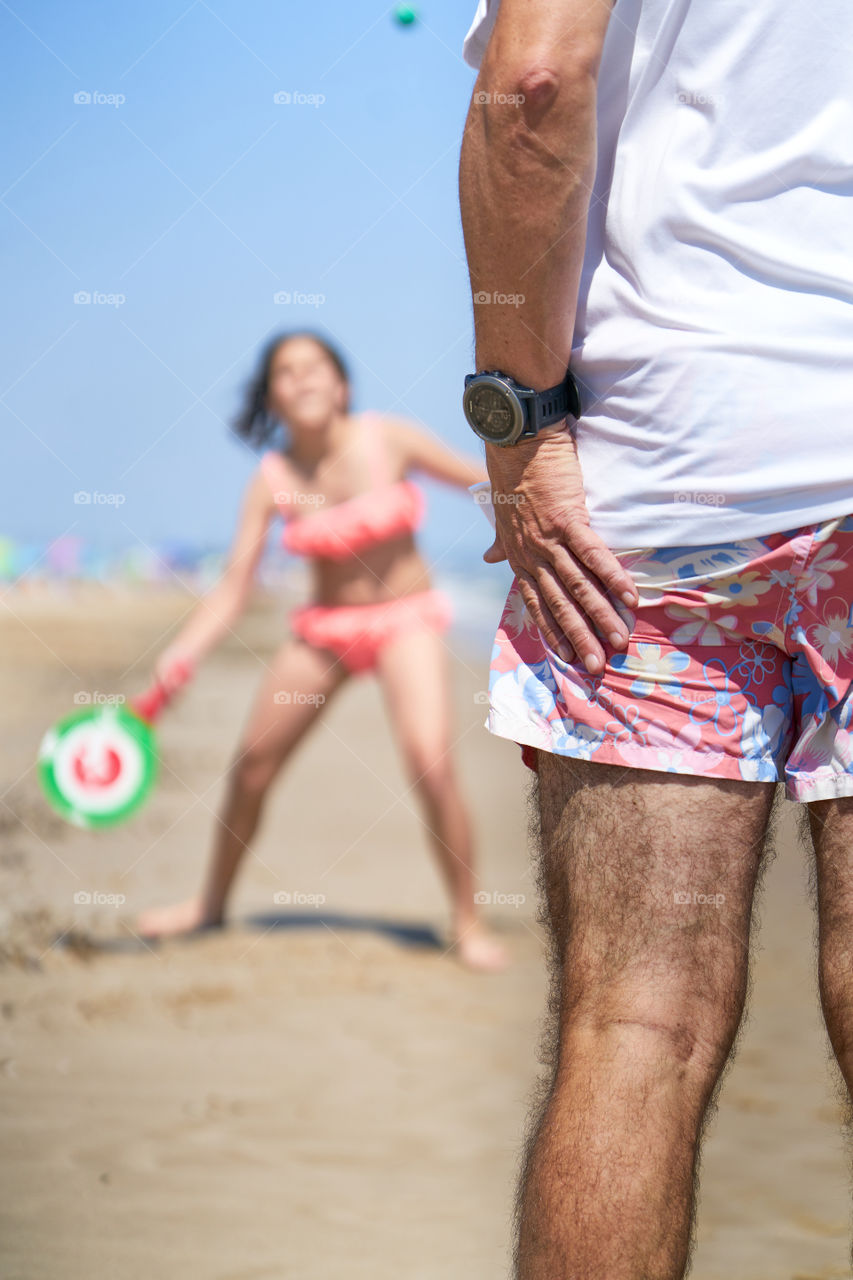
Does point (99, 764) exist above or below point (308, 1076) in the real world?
above

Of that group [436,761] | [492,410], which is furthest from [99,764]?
[492,410]

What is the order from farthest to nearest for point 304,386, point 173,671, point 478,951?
1. point 304,386
2. point 478,951
3. point 173,671

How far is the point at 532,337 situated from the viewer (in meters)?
1.17

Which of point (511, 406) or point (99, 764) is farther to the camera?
point (99, 764)

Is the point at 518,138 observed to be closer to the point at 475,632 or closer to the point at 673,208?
the point at 673,208

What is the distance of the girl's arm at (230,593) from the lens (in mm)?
3439

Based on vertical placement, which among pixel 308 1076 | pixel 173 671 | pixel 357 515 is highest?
pixel 357 515

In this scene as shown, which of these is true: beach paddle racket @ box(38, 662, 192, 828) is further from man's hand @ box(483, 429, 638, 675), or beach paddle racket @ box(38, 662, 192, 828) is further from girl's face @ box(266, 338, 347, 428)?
man's hand @ box(483, 429, 638, 675)

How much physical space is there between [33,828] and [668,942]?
4.26 m

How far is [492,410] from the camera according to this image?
121cm

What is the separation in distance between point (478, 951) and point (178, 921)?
88cm

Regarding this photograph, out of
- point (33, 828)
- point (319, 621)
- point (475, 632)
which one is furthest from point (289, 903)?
point (475, 632)

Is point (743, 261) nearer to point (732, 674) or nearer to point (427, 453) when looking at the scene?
point (732, 674)

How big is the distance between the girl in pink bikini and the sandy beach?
296mm
